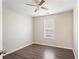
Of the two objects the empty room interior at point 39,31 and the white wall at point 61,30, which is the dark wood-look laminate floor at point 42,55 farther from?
the white wall at point 61,30

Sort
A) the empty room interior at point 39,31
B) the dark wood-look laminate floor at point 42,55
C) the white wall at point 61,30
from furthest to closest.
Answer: the white wall at point 61,30
the empty room interior at point 39,31
the dark wood-look laminate floor at point 42,55

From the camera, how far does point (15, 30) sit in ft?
13.6

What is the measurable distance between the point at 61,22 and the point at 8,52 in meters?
3.57

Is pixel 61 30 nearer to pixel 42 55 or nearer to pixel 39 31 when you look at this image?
pixel 39 31

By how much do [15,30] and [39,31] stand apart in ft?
6.81

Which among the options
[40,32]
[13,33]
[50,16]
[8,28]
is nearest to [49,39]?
[40,32]

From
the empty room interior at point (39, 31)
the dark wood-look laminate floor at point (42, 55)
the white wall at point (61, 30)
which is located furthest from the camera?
the white wall at point (61, 30)

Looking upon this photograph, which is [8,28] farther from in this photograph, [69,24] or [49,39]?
[69,24]

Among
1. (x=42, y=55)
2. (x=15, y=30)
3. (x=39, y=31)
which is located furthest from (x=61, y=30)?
(x=15, y=30)

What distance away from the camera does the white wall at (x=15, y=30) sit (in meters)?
3.59

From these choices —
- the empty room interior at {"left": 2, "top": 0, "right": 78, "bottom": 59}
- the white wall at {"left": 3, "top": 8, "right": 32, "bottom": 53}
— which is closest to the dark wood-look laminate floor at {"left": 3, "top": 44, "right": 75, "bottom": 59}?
the empty room interior at {"left": 2, "top": 0, "right": 78, "bottom": 59}

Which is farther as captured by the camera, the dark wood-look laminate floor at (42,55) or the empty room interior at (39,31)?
the empty room interior at (39,31)

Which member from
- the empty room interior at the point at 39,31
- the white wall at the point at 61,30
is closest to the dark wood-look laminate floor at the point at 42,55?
the empty room interior at the point at 39,31

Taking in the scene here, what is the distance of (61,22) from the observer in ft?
15.1
